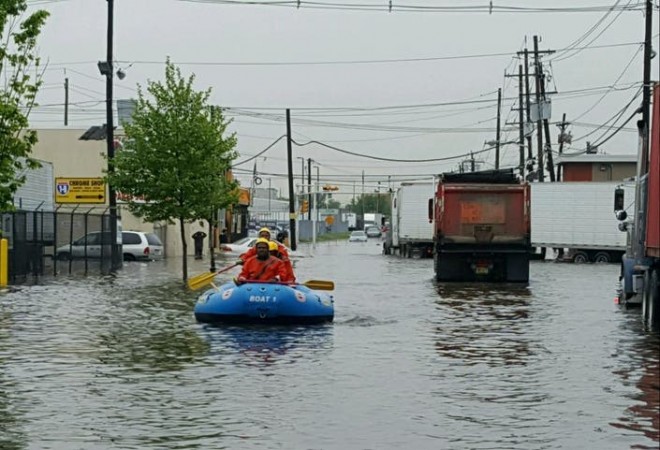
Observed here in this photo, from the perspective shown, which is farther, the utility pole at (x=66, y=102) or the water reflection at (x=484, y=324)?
the utility pole at (x=66, y=102)

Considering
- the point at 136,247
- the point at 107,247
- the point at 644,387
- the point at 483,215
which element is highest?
the point at 483,215

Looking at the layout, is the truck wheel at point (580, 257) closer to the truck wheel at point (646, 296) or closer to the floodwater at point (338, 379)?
the floodwater at point (338, 379)

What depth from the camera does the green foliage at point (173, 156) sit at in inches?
1583

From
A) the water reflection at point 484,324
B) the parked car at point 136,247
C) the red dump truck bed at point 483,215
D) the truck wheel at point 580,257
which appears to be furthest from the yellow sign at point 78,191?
the water reflection at point 484,324

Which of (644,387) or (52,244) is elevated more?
(52,244)

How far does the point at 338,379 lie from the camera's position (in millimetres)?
15445

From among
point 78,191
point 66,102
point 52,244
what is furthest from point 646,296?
point 66,102

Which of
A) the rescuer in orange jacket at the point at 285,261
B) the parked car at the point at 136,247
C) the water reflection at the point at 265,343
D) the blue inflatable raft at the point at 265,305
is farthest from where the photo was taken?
the parked car at the point at 136,247

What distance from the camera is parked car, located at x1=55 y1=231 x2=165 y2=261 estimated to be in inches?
1870

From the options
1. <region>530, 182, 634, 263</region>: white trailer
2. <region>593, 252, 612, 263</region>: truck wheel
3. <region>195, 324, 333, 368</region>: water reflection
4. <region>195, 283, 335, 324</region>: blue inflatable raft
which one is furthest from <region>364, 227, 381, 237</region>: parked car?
<region>195, 324, 333, 368</region>: water reflection

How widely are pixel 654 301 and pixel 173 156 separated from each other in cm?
2137

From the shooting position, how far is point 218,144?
40.9 meters

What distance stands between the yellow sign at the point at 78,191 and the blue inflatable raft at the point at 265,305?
34687 mm

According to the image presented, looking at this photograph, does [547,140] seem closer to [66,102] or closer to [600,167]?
[600,167]
